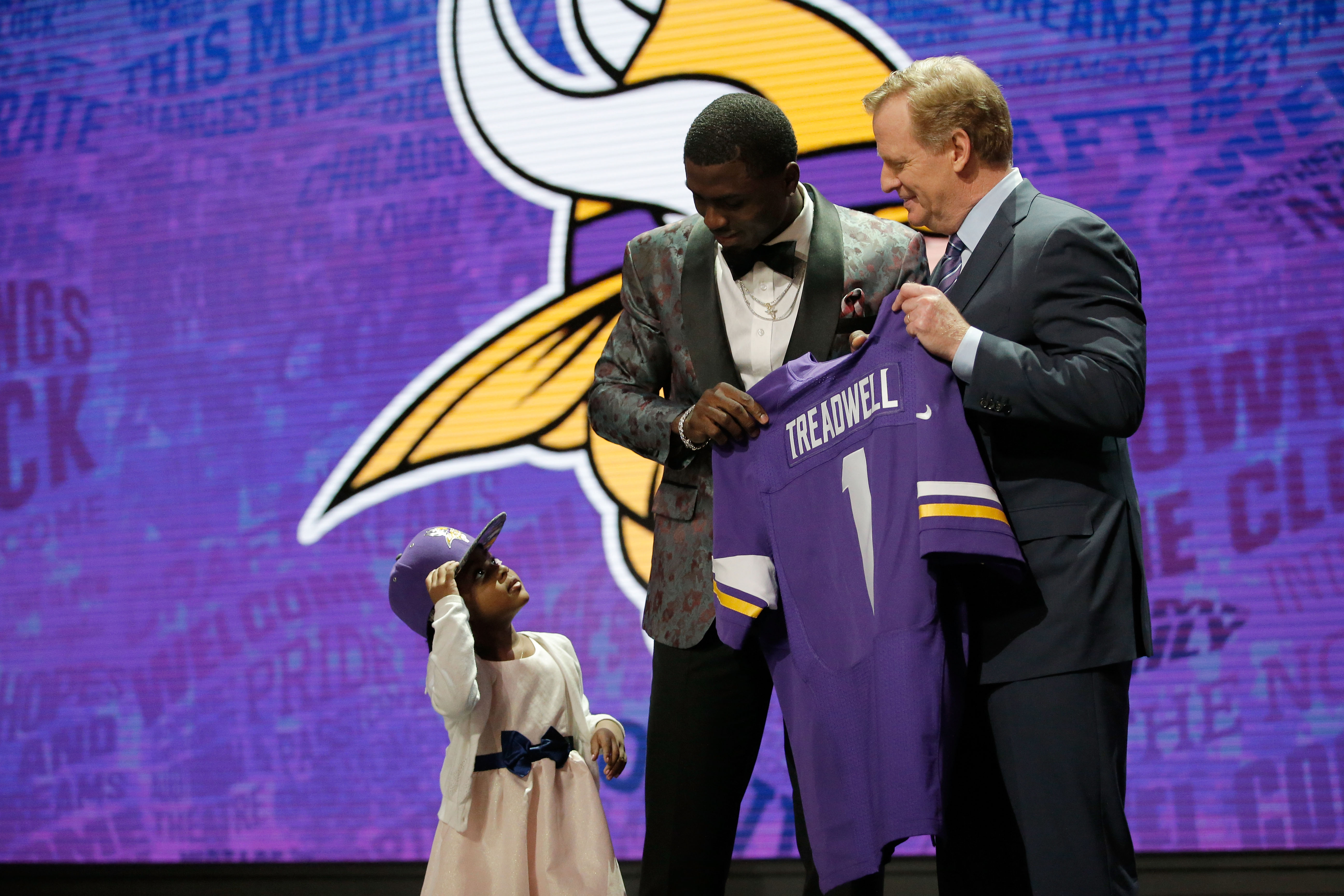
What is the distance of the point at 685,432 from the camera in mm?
1550

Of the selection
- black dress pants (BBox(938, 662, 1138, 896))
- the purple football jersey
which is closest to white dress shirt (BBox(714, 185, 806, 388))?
the purple football jersey

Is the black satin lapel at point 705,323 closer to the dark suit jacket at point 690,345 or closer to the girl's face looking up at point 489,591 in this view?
the dark suit jacket at point 690,345

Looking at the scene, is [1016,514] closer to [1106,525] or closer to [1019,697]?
[1106,525]

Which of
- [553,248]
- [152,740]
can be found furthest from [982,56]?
[152,740]

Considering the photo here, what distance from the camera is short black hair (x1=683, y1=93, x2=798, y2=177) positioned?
1527 mm

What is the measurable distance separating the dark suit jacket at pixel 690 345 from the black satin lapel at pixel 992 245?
25cm

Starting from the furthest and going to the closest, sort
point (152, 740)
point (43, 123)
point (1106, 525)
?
1. point (43, 123)
2. point (152, 740)
3. point (1106, 525)

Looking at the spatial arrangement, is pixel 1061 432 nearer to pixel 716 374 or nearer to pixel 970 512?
pixel 970 512

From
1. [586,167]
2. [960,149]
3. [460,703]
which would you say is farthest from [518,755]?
[586,167]

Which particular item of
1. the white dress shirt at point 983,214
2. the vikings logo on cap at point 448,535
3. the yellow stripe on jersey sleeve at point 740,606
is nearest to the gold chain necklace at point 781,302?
the white dress shirt at point 983,214

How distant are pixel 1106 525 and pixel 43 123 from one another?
3.45m

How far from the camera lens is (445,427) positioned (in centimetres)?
303

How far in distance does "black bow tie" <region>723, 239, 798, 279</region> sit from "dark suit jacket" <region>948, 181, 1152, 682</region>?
37cm

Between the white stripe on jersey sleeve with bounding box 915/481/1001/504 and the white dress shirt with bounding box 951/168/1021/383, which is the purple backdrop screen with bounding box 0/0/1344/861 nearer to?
the white dress shirt with bounding box 951/168/1021/383
